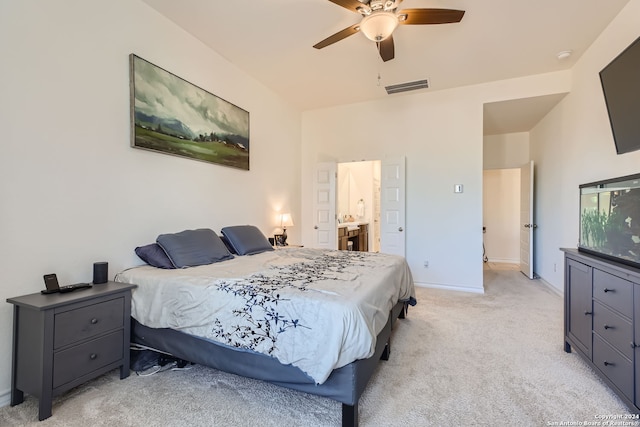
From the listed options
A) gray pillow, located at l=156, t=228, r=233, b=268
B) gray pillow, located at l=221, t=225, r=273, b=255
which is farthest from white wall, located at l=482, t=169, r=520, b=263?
gray pillow, located at l=156, t=228, r=233, b=268

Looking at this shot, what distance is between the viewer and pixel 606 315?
194cm

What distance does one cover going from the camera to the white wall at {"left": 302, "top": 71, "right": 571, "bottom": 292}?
4.39m

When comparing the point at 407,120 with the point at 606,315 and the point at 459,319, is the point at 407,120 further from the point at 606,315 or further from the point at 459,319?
the point at 606,315

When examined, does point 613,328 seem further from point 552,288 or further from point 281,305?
point 552,288

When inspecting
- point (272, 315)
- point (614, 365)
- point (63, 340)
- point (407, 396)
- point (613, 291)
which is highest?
point (613, 291)

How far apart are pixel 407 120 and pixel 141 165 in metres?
3.88

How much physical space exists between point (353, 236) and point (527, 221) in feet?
10.9

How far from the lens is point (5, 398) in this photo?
1.83 meters

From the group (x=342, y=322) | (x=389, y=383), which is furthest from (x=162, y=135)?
(x=389, y=383)

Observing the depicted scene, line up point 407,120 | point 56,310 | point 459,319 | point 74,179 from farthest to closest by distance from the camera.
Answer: point 407,120
point 459,319
point 74,179
point 56,310

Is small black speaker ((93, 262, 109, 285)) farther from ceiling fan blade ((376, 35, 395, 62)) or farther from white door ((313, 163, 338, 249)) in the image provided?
white door ((313, 163, 338, 249))

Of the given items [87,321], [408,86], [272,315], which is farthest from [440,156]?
[87,321]

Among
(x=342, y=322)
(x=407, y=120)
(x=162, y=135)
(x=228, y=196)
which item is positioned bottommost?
(x=342, y=322)

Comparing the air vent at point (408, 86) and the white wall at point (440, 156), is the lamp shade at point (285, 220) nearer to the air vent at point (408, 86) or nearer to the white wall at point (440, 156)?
the white wall at point (440, 156)
